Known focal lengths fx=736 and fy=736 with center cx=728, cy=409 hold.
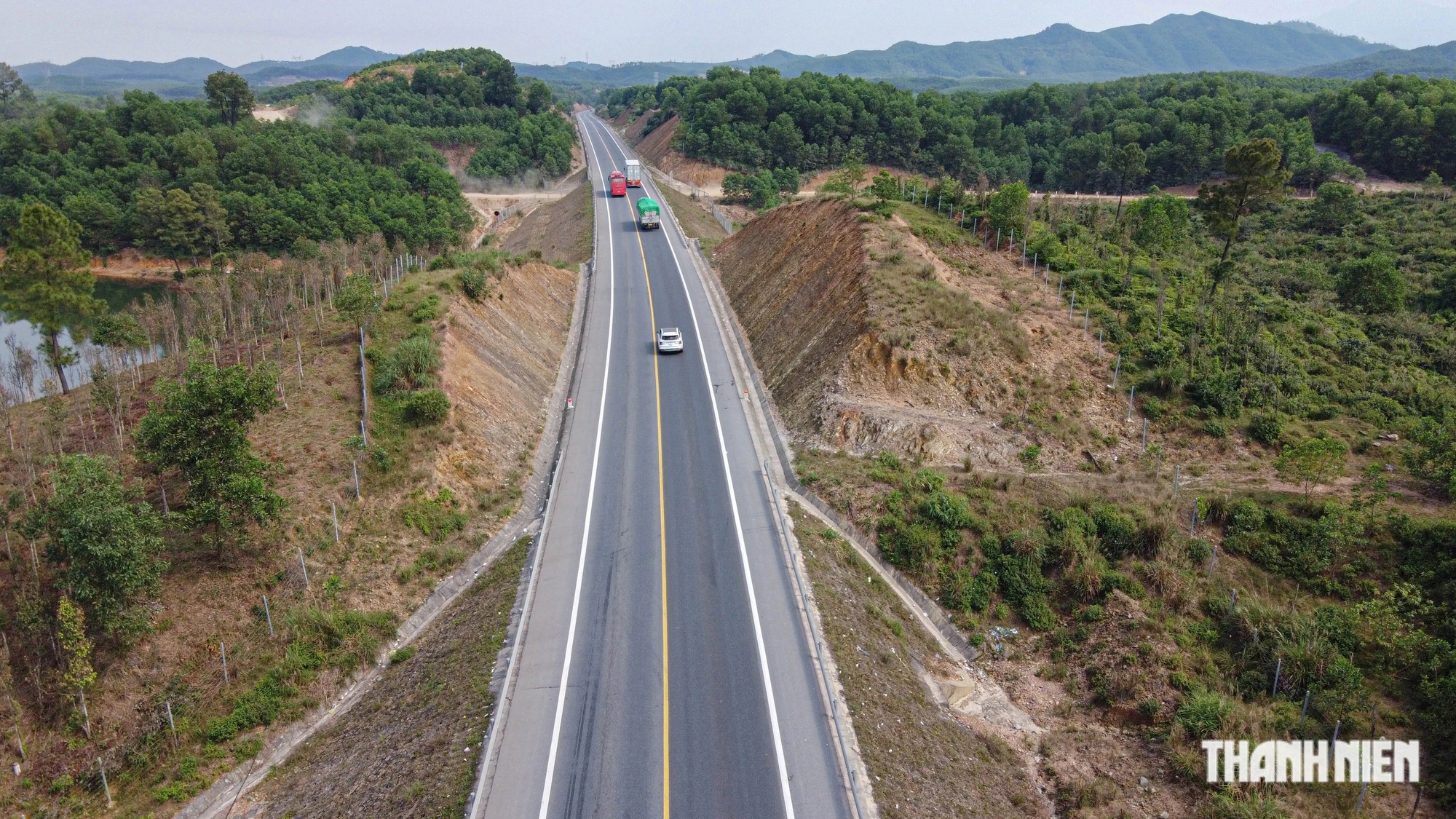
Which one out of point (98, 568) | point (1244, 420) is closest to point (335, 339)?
point (98, 568)

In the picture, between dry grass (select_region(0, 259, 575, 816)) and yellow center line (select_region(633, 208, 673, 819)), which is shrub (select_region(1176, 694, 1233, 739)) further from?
dry grass (select_region(0, 259, 575, 816))

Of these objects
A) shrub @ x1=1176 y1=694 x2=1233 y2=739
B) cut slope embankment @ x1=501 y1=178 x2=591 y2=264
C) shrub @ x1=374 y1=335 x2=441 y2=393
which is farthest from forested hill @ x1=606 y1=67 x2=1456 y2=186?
shrub @ x1=374 y1=335 x2=441 y2=393

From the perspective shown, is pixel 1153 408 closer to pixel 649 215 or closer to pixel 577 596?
pixel 577 596

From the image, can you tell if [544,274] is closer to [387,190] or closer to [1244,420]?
[1244,420]

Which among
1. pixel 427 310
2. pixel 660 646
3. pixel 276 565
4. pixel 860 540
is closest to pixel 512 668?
pixel 660 646

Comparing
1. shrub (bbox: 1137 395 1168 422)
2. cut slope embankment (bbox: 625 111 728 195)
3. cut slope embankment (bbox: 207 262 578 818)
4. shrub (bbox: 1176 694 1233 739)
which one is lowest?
shrub (bbox: 1176 694 1233 739)

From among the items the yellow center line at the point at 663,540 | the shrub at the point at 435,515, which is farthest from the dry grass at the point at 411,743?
the yellow center line at the point at 663,540
